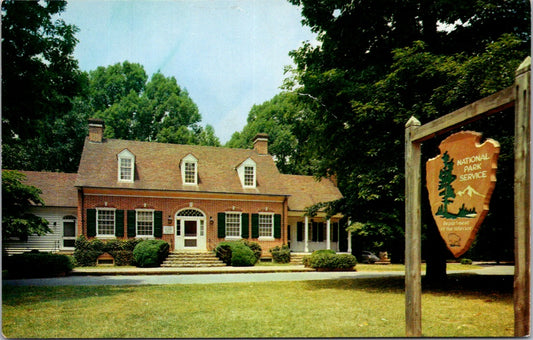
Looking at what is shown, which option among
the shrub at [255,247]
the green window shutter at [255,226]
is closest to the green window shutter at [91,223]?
the shrub at [255,247]

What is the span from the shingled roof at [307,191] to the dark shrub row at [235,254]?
17.1 feet

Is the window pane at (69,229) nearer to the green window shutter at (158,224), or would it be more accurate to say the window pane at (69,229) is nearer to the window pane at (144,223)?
the window pane at (144,223)

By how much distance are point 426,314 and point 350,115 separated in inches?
195

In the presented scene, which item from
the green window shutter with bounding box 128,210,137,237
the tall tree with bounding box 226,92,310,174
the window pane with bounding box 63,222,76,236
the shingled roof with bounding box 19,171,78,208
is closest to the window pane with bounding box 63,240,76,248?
the window pane with bounding box 63,222,76,236

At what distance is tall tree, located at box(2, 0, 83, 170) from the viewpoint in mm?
8750

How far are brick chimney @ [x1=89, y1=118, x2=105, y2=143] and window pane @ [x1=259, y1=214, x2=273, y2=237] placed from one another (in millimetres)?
9210

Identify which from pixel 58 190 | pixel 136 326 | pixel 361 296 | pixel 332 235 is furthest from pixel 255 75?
pixel 332 235

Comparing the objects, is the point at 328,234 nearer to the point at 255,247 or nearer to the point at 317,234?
the point at 317,234

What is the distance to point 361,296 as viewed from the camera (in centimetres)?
974

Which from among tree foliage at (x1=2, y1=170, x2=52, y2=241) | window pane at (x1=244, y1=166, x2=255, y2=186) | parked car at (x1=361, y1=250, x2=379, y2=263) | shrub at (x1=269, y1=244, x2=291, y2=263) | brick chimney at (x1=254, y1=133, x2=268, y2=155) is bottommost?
parked car at (x1=361, y1=250, x2=379, y2=263)

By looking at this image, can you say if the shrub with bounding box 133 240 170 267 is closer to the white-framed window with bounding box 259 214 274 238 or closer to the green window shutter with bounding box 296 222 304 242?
the white-framed window with bounding box 259 214 274 238

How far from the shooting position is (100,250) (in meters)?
18.9

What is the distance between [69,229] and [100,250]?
305cm

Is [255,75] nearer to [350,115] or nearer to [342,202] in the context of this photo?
[350,115]
